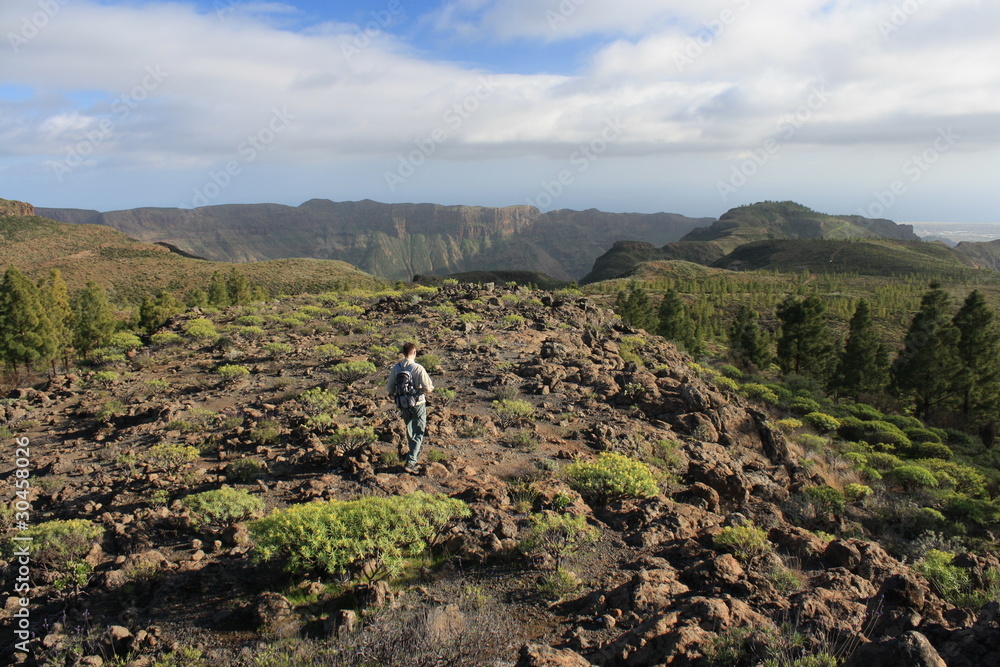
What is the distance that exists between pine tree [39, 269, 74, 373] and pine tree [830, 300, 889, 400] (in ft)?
143

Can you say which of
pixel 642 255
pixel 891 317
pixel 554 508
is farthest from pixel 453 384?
pixel 642 255

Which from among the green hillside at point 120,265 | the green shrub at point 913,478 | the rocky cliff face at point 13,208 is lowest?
the green shrub at point 913,478

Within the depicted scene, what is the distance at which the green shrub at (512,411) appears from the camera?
34.3 feet

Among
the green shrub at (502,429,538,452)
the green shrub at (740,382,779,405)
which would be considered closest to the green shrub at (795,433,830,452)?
the green shrub at (740,382,779,405)

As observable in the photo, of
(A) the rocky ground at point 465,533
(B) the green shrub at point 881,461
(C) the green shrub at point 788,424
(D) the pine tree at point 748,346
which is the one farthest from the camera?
(D) the pine tree at point 748,346

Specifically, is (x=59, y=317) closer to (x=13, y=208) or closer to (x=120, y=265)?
(x=120, y=265)

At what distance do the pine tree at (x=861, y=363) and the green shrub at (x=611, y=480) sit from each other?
1157 inches

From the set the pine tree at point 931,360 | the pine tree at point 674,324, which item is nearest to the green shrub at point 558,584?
the pine tree at point 931,360

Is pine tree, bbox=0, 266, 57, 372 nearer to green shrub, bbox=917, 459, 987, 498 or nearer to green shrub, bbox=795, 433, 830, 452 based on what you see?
green shrub, bbox=795, 433, 830, 452

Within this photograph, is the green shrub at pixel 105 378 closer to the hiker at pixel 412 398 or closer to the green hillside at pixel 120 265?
the hiker at pixel 412 398

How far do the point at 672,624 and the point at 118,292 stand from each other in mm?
88622

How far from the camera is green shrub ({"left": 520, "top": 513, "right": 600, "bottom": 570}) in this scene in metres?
5.85

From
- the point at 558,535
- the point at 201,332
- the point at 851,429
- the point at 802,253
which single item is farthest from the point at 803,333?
the point at 802,253

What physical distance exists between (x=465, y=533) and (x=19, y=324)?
32580mm
